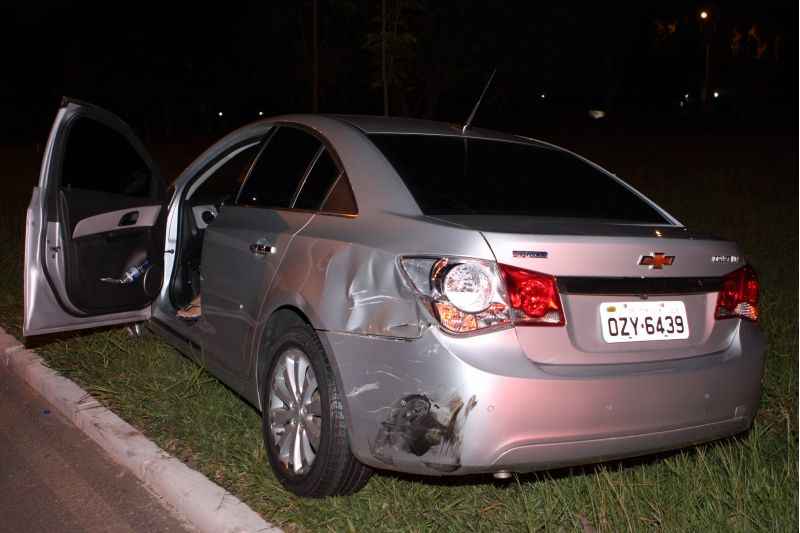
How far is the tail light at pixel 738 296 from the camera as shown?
3.56 m

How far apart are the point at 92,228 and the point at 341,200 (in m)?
1.88

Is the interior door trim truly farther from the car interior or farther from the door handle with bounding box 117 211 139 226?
the car interior

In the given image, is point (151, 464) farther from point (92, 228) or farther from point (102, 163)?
point (102, 163)

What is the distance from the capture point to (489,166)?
4.10 meters

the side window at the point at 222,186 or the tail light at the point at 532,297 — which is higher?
the side window at the point at 222,186

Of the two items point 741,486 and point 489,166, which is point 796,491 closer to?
point 741,486

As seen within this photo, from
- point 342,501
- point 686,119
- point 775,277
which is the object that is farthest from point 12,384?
point 686,119

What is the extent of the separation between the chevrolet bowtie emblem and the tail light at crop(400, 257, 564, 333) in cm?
39

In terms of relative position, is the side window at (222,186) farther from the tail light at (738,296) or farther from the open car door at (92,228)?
the tail light at (738,296)

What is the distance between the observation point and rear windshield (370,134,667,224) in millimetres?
3689

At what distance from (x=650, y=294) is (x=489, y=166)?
3.41 ft

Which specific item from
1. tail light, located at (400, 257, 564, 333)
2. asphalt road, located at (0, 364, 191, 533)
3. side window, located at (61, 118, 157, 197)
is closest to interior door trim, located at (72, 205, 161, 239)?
side window, located at (61, 118, 157, 197)

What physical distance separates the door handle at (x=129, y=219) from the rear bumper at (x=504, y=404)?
2.13 m

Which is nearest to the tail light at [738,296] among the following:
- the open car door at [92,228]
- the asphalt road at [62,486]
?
the asphalt road at [62,486]
